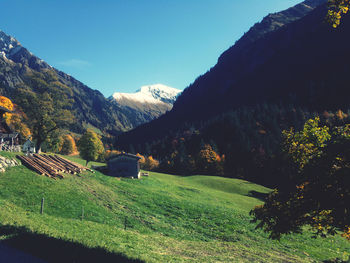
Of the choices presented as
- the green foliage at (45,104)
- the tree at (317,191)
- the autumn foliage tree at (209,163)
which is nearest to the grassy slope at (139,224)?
the tree at (317,191)

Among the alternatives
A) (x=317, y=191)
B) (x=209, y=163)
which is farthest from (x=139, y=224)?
(x=209, y=163)

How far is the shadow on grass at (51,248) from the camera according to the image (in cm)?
942

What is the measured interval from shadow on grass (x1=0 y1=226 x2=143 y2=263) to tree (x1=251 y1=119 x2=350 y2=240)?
7.45 metres

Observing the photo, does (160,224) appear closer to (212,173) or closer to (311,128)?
(311,128)

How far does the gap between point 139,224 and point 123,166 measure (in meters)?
31.9

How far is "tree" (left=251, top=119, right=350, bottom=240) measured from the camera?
863 centimetres

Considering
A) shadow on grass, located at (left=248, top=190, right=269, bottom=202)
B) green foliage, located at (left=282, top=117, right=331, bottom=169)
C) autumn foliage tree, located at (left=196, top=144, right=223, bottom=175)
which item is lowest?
shadow on grass, located at (left=248, top=190, right=269, bottom=202)

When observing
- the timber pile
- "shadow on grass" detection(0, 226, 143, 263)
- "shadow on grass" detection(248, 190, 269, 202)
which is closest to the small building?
the timber pile

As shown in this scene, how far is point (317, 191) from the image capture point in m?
9.08

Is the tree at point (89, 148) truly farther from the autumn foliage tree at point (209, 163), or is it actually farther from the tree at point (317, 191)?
the autumn foliage tree at point (209, 163)

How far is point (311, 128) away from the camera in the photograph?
35.5 ft

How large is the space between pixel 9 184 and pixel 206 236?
2122cm

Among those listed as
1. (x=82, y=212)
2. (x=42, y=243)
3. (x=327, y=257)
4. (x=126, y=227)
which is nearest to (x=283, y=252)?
(x=327, y=257)

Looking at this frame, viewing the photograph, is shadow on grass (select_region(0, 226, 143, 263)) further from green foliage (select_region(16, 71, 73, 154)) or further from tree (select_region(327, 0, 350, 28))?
green foliage (select_region(16, 71, 73, 154))
